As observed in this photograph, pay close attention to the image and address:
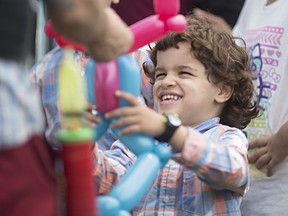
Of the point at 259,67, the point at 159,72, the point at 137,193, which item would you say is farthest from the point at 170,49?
the point at 137,193

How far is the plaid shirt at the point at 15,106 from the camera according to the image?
2.19 feet

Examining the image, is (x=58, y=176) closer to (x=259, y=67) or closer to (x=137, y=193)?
(x=137, y=193)

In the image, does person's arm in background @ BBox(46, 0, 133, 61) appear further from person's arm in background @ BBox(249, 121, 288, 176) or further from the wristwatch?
person's arm in background @ BBox(249, 121, 288, 176)

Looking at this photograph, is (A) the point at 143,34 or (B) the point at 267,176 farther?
(B) the point at 267,176

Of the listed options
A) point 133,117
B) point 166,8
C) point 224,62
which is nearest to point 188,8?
point 224,62

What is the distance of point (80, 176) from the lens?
73 centimetres

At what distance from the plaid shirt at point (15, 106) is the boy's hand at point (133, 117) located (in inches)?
10.0

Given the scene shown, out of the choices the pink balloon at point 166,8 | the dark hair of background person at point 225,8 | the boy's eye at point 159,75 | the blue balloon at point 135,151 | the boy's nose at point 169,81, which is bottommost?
the dark hair of background person at point 225,8

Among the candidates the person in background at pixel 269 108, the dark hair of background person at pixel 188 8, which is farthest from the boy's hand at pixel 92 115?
the dark hair of background person at pixel 188 8

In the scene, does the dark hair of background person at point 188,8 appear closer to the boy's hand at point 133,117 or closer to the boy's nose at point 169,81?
the boy's nose at point 169,81

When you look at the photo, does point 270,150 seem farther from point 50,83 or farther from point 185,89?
point 50,83

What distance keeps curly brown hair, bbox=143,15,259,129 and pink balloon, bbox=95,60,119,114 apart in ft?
1.27

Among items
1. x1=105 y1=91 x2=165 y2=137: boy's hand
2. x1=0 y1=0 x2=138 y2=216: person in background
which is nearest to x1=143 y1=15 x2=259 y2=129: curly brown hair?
x1=105 y1=91 x2=165 y2=137: boy's hand

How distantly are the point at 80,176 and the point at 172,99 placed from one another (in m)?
0.55
